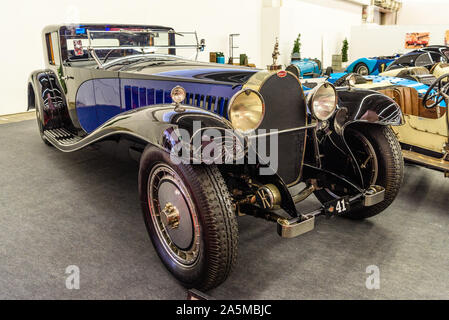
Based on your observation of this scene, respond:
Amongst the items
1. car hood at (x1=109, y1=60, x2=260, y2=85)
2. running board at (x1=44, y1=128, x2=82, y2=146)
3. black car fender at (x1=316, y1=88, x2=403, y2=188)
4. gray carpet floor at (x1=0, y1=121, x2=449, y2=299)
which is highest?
car hood at (x1=109, y1=60, x2=260, y2=85)

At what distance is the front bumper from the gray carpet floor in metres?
0.34

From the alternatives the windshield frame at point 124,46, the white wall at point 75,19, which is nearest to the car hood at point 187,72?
the windshield frame at point 124,46

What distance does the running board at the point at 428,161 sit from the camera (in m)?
2.74

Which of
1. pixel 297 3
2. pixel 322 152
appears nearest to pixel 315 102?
pixel 322 152

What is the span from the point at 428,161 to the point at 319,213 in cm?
157

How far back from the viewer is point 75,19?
277 inches

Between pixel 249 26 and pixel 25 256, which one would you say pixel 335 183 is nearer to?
pixel 25 256

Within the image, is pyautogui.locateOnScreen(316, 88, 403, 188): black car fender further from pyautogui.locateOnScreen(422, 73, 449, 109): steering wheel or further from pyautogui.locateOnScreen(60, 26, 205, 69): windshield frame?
pyautogui.locateOnScreen(60, 26, 205, 69): windshield frame

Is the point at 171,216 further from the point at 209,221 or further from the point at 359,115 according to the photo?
the point at 359,115

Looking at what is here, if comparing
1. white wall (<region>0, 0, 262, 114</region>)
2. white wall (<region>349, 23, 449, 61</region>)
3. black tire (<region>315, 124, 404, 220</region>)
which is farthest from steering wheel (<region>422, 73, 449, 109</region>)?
white wall (<region>349, 23, 449, 61</region>)

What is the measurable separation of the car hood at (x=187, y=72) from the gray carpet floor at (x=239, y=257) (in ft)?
2.18

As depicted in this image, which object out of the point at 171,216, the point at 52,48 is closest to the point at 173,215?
the point at 171,216

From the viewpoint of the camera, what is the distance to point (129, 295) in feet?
5.68

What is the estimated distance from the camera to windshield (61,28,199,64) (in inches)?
127
